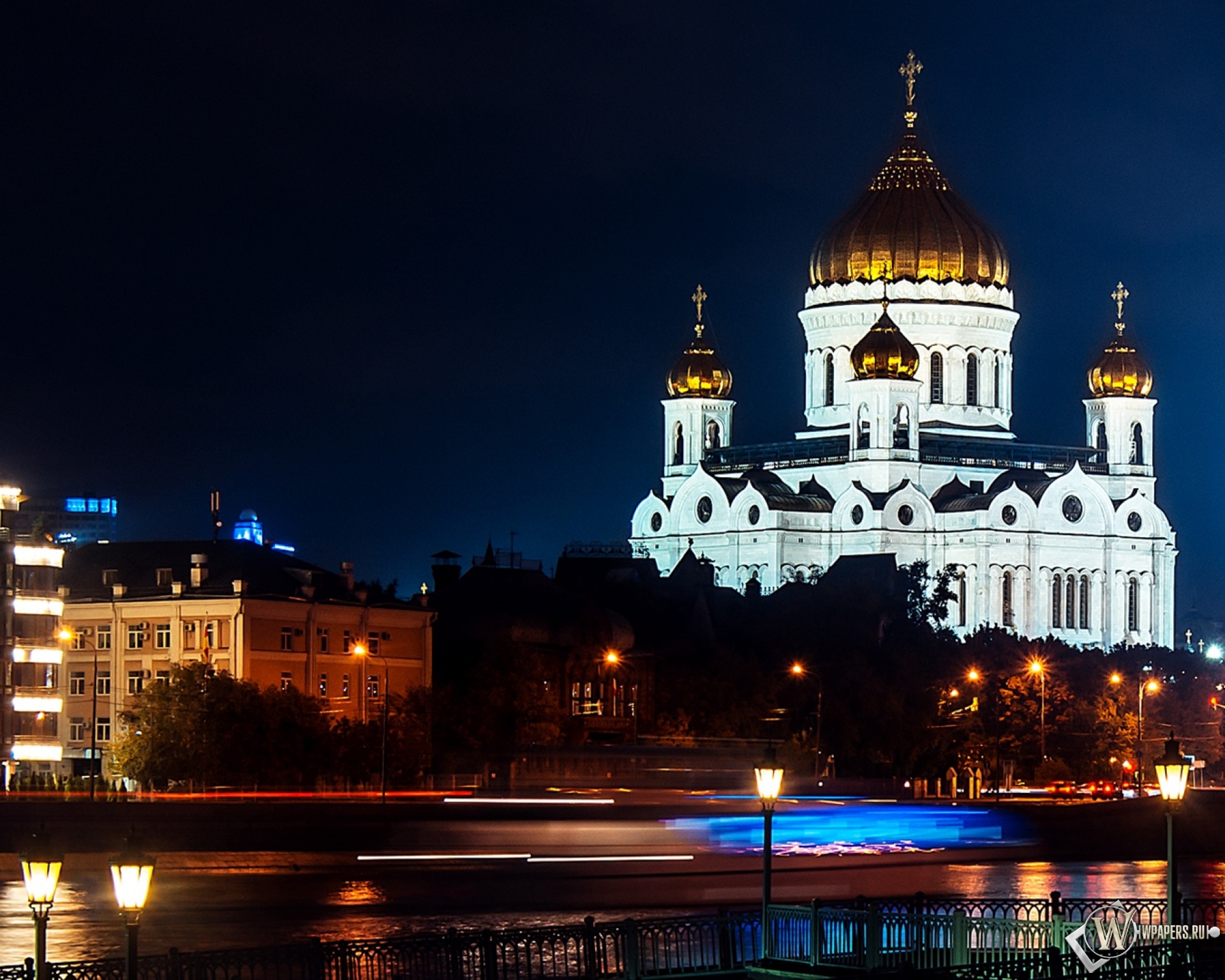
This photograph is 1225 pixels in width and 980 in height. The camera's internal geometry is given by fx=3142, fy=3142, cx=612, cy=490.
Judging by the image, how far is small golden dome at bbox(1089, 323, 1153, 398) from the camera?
12156 cm

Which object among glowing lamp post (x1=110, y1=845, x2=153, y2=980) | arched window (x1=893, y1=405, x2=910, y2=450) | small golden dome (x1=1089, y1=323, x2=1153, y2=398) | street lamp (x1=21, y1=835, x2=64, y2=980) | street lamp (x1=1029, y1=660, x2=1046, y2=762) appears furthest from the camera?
small golden dome (x1=1089, y1=323, x2=1153, y2=398)

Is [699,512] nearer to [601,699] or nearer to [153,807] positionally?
[601,699]

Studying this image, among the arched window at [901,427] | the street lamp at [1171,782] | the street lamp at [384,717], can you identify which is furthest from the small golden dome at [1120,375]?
the street lamp at [1171,782]

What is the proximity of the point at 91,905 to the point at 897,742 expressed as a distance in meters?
45.9

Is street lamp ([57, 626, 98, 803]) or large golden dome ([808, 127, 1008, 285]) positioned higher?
large golden dome ([808, 127, 1008, 285])

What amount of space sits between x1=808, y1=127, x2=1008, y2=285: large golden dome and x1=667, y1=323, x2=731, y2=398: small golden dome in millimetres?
5296

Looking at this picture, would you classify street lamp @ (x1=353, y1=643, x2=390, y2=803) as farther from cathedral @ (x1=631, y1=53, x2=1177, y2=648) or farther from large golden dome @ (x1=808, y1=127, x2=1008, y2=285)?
large golden dome @ (x1=808, y1=127, x2=1008, y2=285)

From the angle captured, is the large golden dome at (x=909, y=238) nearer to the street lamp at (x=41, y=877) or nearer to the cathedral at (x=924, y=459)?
the cathedral at (x=924, y=459)

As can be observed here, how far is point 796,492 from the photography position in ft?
389

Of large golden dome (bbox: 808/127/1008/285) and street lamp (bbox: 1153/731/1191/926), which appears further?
large golden dome (bbox: 808/127/1008/285)

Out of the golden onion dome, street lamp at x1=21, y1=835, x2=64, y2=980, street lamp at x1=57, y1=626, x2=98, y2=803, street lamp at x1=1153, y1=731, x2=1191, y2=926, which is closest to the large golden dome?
the golden onion dome

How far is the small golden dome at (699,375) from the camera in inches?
4850

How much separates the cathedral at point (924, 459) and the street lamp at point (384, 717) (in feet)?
107

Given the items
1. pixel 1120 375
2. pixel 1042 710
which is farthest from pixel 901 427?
pixel 1042 710
